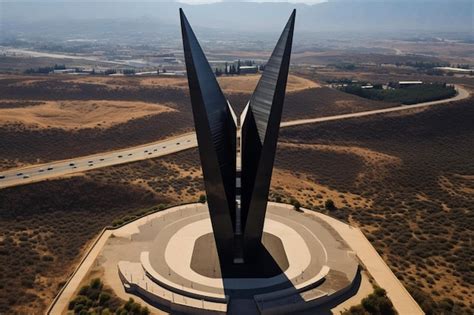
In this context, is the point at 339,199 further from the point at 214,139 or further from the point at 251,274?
the point at 214,139

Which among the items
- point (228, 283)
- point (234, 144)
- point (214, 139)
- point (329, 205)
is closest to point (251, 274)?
point (228, 283)

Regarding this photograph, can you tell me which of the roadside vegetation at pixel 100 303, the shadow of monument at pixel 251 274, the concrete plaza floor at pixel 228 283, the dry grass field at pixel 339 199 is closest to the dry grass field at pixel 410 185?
the dry grass field at pixel 339 199

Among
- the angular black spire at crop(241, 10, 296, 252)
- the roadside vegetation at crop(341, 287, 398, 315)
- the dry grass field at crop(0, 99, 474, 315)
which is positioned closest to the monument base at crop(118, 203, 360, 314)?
the roadside vegetation at crop(341, 287, 398, 315)

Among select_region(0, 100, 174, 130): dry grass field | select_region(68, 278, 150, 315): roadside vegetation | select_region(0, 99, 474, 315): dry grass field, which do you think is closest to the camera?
select_region(68, 278, 150, 315): roadside vegetation

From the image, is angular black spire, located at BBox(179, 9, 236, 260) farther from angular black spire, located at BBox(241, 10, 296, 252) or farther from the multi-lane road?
the multi-lane road

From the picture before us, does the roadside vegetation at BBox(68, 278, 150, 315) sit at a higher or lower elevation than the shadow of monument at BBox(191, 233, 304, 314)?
lower

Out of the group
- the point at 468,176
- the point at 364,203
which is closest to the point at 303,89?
the point at 468,176
